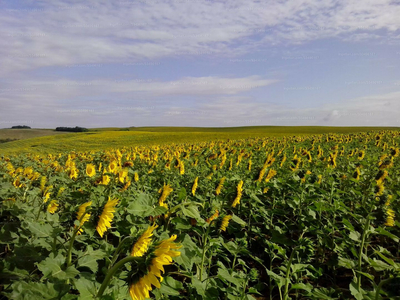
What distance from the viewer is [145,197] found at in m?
2.21

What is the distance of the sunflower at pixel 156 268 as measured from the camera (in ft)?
3.87

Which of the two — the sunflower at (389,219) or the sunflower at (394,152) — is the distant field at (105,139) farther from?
the sunflower at (389,219)

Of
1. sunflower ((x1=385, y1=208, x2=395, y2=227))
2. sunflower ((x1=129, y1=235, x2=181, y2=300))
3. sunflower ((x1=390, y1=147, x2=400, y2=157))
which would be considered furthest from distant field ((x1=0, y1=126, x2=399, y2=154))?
sunflower ((x1=129, y1=235, x2=181, y2=300))

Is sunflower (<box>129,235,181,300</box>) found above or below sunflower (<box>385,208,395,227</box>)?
above

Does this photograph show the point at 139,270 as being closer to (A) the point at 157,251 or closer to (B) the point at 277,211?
(A) the point at 157,251

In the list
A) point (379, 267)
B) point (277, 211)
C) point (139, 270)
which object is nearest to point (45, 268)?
point (139, 270)

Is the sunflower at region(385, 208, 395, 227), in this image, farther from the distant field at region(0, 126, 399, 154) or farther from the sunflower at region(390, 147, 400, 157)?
the distant field at region(0, 126, 399, 154)

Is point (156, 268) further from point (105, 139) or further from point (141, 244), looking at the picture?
point (105, 139)

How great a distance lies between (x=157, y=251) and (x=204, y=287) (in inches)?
41.9

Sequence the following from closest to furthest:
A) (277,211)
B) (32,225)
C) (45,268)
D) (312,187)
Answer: (45,268), (32,225), (277,211), (312,187)

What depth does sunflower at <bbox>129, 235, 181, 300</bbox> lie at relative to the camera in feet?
3.87

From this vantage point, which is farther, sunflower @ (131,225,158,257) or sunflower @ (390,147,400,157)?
sunflower @ (390,147,400,157)

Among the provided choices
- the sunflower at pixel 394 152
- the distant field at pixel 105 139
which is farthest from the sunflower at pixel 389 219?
the distant field at pixel 105 139

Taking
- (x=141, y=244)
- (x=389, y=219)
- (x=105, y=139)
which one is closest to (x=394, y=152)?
(x=389, y=219)
